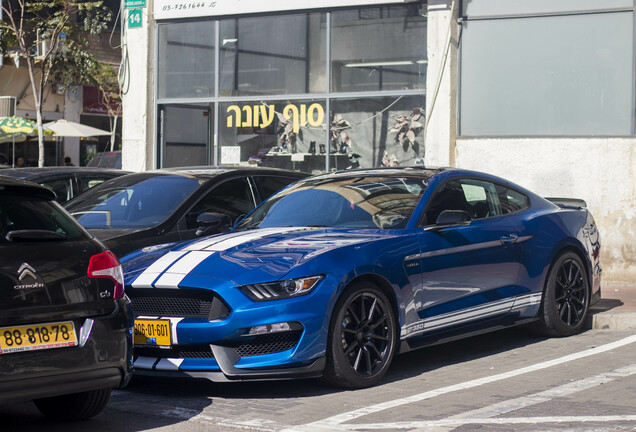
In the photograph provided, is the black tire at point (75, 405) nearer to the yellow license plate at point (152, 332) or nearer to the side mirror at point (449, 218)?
the yellow license plate at point (152, 332)

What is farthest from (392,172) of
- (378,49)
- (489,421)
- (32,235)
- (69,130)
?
(69,130)

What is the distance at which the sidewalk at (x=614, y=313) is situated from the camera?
9.39 meters

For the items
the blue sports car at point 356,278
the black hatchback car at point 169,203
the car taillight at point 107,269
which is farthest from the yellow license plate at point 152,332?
the black hatchback car at point 169,203

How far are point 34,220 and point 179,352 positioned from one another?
4.88 ft

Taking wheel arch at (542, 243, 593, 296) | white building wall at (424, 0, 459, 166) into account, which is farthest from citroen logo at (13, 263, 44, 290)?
white building wall at (424, 0, 459, 166)

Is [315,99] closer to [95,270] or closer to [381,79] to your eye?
[381,79]

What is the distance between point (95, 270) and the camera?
5.53m

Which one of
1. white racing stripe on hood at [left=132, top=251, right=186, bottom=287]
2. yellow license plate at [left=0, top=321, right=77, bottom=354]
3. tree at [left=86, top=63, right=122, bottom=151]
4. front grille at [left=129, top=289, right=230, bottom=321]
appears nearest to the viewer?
yellow license plate at [left=0, top=321, right=77, bottom=354]

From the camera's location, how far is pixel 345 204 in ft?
25.7

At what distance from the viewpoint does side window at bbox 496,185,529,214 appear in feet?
27.8

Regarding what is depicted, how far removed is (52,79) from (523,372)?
2881cm

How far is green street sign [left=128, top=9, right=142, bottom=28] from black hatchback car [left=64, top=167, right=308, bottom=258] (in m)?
6.99

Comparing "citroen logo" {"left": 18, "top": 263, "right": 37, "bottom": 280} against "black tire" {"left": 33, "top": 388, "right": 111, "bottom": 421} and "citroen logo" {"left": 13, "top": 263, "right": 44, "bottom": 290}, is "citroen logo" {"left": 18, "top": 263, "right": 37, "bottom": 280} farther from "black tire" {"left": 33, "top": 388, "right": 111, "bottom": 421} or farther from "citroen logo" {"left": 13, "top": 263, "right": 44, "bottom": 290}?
"black tire" {"left": 33, "top": 388, "right": 111, "bottom": 421}

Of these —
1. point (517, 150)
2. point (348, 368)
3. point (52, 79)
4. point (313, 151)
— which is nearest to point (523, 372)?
point (348, 368)
